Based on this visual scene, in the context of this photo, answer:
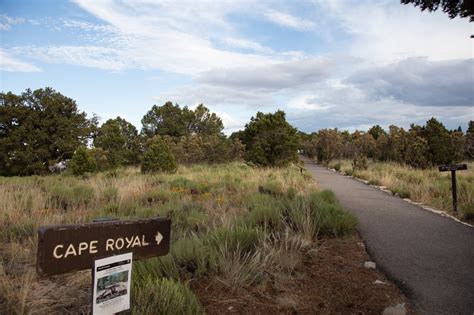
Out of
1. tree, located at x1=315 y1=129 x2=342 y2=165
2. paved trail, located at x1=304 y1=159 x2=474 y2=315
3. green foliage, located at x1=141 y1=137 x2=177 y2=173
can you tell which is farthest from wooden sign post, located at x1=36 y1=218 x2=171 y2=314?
tree, located at x1=315 y1=129 x2=342 y2=165

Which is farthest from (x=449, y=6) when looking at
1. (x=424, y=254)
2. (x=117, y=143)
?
(x=117, y=143)

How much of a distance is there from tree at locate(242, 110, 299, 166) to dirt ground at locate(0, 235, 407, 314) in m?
17.3

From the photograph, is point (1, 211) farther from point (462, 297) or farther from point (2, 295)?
point (462, 297)

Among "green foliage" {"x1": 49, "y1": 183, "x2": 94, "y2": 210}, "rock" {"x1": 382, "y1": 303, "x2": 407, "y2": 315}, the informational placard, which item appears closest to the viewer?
the informational placard

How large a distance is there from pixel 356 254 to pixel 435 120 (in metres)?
21.4

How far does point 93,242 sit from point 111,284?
0.33 metres

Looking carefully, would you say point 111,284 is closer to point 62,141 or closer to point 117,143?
point 62,141

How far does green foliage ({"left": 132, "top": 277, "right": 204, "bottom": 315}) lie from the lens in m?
3.21

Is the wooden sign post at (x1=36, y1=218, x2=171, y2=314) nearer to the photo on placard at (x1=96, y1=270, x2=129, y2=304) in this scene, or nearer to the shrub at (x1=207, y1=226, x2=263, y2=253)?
the photo on placard at (x1=96, y1=270, x2=129, y2=304)

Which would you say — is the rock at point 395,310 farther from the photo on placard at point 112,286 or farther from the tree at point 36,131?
the tree at point 36,131

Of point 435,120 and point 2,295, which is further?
point 435,120

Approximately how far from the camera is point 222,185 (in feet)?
43.9

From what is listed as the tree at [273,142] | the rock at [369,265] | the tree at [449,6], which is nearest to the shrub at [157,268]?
the rock at [369,265]

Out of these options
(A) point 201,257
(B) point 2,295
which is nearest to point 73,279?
(B) point 2,295
